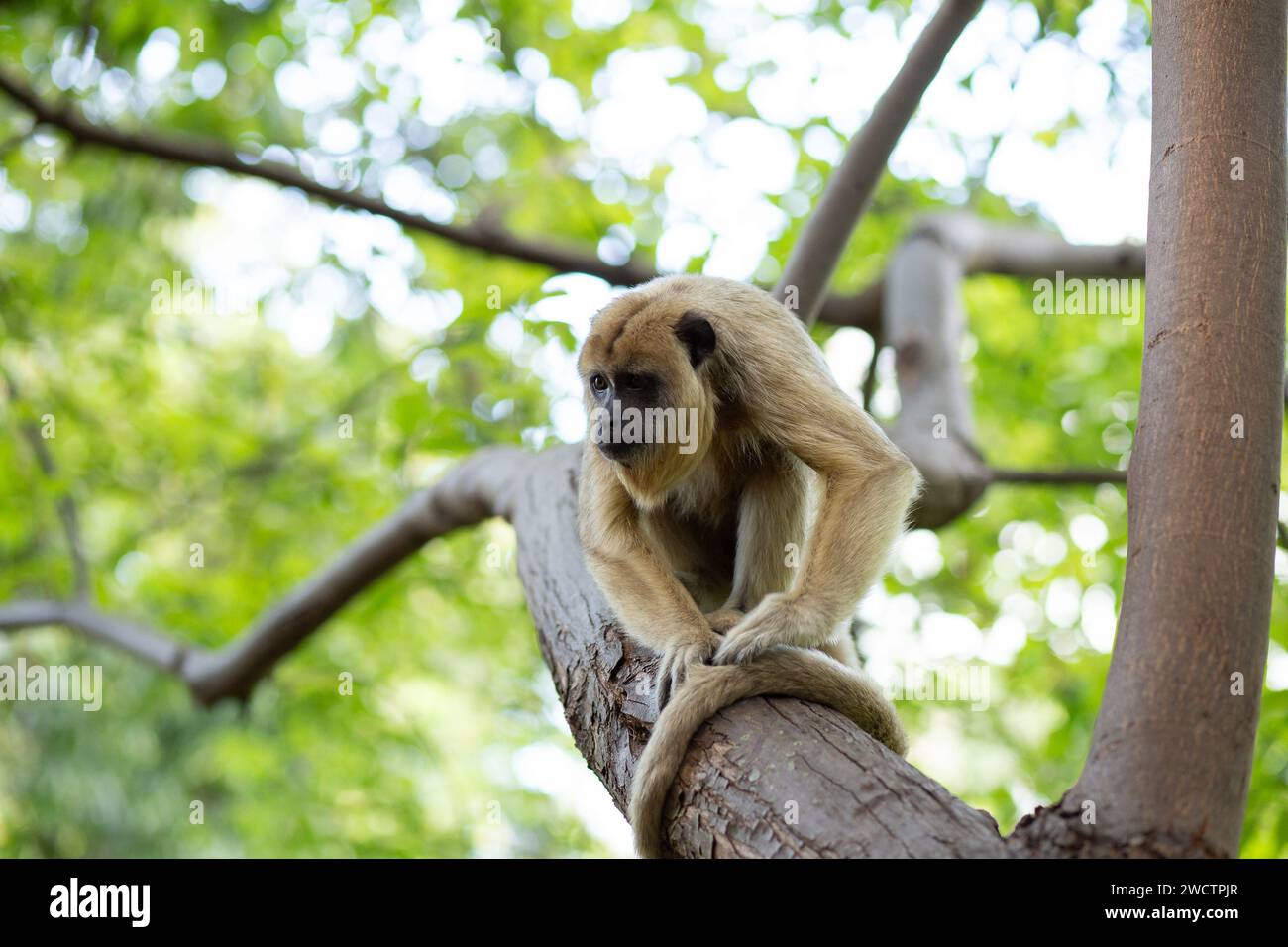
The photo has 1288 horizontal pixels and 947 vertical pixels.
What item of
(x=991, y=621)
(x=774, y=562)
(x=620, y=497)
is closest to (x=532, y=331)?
(x=620, y=497)

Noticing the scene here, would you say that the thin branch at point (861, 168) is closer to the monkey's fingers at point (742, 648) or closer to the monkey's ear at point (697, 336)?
the monkey's ear at point (697, 336)

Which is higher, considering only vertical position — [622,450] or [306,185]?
[306,185]

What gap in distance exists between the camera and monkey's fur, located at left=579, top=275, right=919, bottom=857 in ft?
10.8

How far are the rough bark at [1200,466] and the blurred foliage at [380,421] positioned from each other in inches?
108

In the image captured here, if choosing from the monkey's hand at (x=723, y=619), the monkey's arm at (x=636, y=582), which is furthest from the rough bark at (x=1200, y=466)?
the monkey's hand at (x=723, y=619)

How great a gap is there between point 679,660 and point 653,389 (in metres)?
1.16

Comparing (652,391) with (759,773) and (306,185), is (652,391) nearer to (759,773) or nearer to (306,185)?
(759,773)

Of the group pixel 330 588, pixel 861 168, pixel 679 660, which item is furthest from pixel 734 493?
pixel 330 588

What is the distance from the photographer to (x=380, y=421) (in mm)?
8547

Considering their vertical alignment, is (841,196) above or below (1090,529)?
above

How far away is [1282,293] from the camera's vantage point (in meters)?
2.46

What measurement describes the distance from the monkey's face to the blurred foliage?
58.8 inches

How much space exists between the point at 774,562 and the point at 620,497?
633 millimetres

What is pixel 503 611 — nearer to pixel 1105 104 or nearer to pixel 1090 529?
pixel 1090 529
